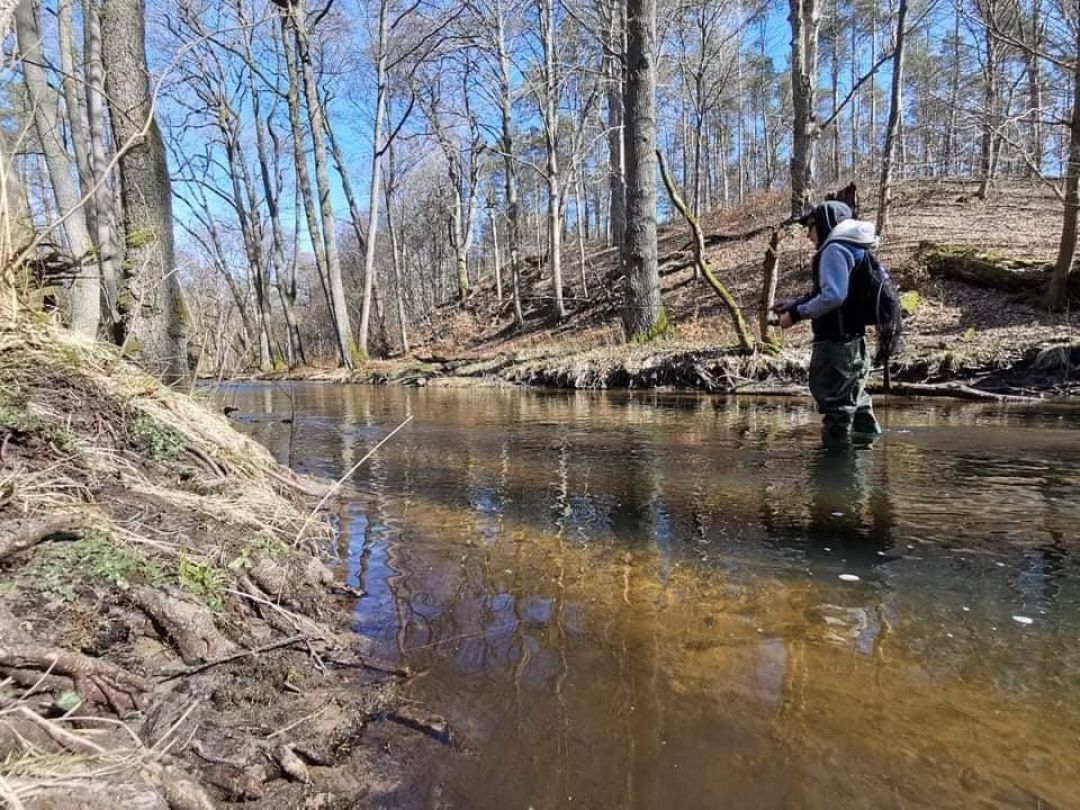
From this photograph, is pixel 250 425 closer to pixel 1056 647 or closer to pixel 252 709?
pixel 252 709

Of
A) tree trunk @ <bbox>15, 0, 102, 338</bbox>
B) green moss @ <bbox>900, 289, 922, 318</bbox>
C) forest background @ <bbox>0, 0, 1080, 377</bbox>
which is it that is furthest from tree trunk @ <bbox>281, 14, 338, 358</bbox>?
green moss @ <bbox>900, 289, 922, 318</bbox>

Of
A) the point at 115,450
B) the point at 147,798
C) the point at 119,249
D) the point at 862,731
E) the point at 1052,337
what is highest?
the point at 119,249

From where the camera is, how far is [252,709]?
1.45 m

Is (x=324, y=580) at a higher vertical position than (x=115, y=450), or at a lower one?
lower

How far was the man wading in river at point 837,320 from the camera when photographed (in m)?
5.07

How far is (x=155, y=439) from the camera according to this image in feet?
9.15

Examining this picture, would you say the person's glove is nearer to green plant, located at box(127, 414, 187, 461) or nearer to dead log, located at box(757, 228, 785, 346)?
green plant, located at box(127, 414, 187, 461)

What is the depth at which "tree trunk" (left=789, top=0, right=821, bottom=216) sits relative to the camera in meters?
14.6

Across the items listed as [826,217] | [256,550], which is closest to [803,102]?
[826,217]

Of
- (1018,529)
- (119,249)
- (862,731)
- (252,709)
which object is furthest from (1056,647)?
(119,249)

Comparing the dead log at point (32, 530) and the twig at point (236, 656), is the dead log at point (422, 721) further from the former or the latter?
the dead log at point (32, 530)

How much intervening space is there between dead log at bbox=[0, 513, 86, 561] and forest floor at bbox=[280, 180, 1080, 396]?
9.50m

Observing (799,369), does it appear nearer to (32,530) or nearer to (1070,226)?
(1070,226)

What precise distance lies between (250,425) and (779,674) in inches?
282
